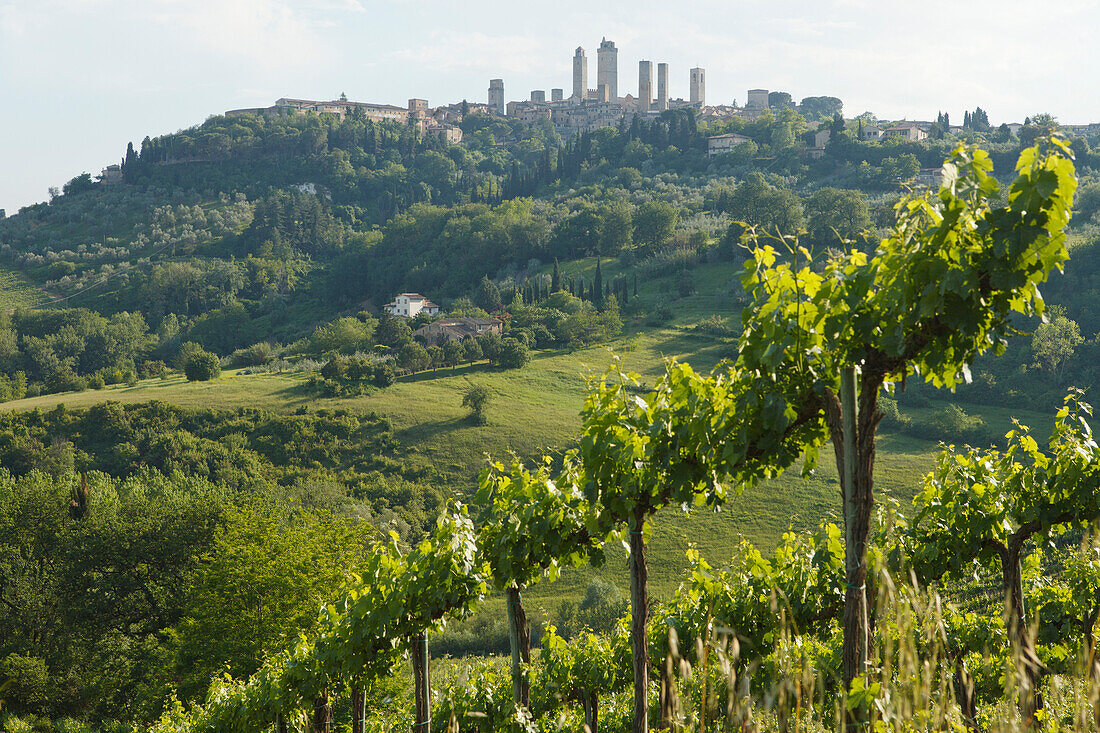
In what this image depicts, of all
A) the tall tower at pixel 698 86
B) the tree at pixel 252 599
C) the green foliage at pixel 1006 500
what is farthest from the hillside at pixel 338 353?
the tall tower at pixel 698 86

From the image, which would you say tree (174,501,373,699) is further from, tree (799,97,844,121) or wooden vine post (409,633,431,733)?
tree (799,97,844,121)

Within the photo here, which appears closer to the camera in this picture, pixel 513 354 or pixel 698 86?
pixel 513 354

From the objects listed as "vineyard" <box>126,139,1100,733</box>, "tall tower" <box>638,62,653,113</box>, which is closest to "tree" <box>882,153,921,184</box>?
"tall tower" <box>638,62,653,113</box>

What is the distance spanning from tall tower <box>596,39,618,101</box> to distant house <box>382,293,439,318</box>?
350 ft

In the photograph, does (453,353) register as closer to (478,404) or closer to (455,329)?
(455,329)

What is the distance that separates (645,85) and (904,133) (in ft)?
224

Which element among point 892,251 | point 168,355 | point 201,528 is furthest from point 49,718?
point 168,355

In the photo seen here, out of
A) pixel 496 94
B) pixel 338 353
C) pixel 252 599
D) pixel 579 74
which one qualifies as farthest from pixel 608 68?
pixel 252 599

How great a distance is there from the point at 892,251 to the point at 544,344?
176 feet

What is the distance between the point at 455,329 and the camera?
5884 centimetres

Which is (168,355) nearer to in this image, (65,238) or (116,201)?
(65,238)

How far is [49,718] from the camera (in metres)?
18.6

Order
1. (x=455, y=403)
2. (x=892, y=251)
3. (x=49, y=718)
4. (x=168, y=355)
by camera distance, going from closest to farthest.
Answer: (x=892, y=251)
(x=49, y=718)
(x=455, y=403)
(x=168, y=355)

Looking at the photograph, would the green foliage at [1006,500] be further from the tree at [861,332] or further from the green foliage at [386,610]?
the green foliage at [386,610]
